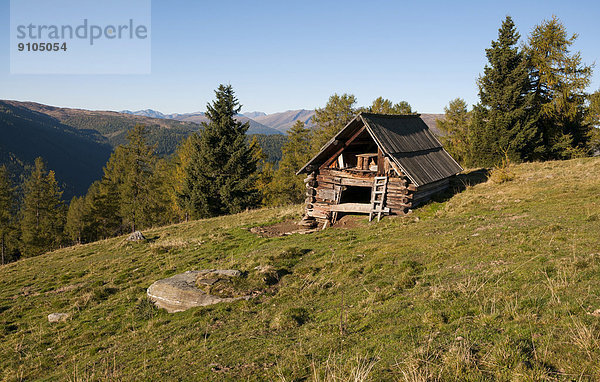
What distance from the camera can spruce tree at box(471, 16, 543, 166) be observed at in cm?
3259

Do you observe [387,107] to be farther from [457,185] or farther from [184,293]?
[184,293]

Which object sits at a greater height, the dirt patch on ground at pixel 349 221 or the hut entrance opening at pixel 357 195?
the hut entrance opening at pixel 357 195

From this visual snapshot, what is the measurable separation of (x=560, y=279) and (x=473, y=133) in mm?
33244

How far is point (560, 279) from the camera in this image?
6.86m

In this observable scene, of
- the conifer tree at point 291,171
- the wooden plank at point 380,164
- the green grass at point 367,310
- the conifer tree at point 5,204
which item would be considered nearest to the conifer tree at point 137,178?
the conifer tree at point 5,204

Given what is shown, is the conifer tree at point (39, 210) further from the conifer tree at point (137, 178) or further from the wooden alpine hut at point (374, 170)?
the wooden alpine hut at point (374, 170)

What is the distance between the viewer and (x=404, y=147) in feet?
68.1

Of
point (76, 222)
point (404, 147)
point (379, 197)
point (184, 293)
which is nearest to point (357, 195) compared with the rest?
point (379, 197)

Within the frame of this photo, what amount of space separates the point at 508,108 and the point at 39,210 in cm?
6513

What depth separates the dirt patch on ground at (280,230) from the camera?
19.8 m

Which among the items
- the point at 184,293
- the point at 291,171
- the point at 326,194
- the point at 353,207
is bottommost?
the point at 184,293

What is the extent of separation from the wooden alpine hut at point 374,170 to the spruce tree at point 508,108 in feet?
43.7

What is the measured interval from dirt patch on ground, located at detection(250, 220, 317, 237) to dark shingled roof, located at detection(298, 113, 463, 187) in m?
3.69

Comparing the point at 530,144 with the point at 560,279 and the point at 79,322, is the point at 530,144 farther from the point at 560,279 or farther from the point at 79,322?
the point at 79,322
